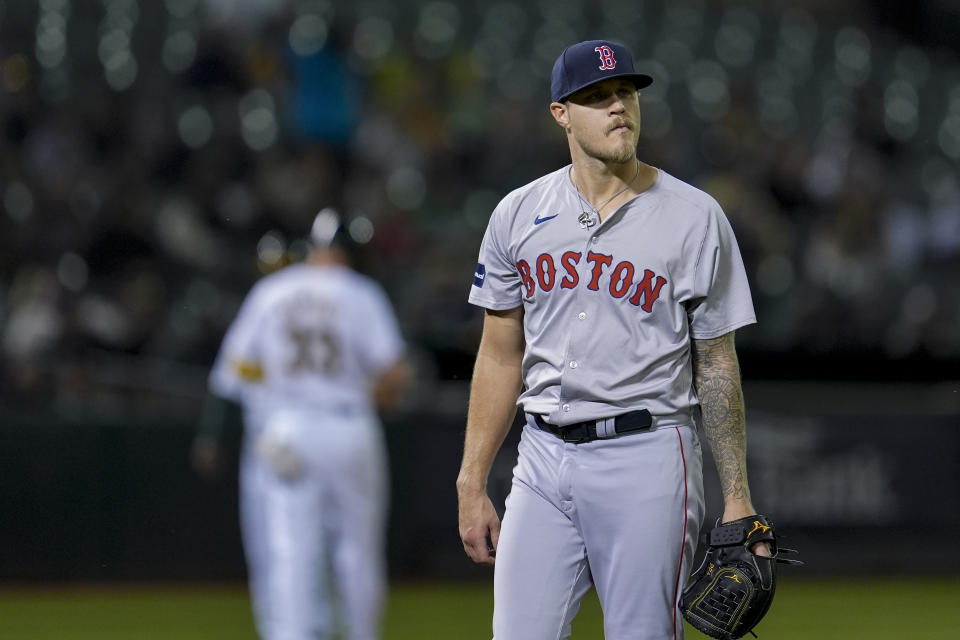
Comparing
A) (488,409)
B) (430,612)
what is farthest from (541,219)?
(430,612)

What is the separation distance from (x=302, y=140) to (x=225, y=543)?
4.68m

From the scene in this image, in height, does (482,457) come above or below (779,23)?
below

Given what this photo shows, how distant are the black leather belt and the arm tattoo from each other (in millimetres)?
177

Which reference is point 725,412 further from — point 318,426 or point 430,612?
point 430,612

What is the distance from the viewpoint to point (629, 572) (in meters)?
3.75

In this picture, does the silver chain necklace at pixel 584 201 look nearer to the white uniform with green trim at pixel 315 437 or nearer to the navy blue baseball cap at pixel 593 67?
the navy blue baseball cap at pixel 593 67

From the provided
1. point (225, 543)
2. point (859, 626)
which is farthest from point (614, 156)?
point (225, 543)

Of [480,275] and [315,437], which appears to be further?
[315,437]

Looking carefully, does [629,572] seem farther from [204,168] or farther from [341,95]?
[341,95]

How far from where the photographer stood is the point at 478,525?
4.03 m

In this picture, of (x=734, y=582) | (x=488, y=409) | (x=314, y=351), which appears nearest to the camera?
(x=734, y=582)

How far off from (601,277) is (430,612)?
19.8 feet

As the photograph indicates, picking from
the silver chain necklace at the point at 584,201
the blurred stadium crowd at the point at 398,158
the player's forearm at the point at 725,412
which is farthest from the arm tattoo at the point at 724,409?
the blurred stadium crowd at the point at 398,158

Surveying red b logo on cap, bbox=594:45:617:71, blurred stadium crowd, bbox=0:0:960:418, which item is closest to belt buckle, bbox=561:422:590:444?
red b logo on cap, bbox=594:45:617:71
